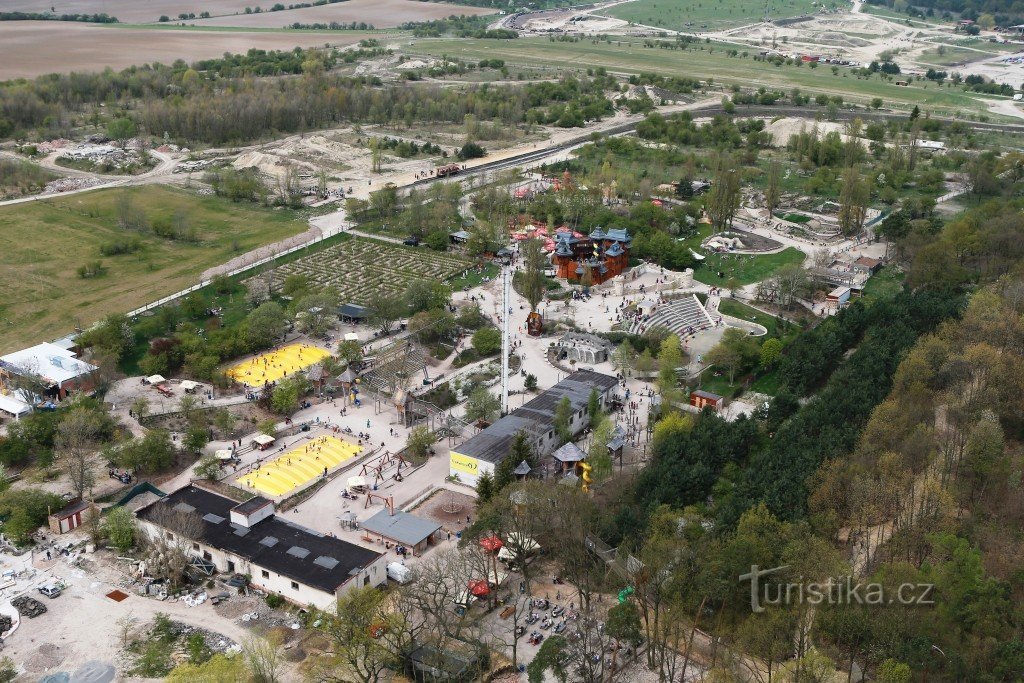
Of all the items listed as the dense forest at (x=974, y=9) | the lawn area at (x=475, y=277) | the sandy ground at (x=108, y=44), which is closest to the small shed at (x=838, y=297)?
the lawn area at (x=475, y=277)

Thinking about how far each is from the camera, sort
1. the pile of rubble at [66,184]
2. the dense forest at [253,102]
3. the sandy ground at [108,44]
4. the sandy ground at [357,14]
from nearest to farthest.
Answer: the pile of rubble at [66,184] → the dense forest at [253,102] → the sandy ground at [108,44] → the sandy ground at [357,14]

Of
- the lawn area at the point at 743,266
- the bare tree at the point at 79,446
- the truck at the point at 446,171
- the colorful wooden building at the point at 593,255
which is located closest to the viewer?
the bare tree at the point at 79,446

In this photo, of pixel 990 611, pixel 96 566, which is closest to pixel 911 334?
pixel 990 611

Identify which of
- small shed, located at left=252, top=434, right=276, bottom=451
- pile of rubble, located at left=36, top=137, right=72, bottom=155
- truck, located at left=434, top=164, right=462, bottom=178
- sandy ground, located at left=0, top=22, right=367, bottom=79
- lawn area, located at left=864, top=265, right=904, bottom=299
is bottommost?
small shed, located at left=252, top=434, right=276, bottom=451

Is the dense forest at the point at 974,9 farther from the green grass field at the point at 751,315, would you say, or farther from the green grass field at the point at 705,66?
the green grass field at the point at 751,315

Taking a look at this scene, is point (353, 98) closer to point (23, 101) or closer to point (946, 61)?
point (23, 101)

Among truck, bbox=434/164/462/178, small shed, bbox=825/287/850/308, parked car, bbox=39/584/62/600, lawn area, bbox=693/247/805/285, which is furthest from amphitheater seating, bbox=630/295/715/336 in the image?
truck, bbox=434/164/462/178

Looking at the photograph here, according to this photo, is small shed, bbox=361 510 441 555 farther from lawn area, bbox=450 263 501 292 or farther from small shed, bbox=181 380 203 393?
lawn area, bbox=450 263 501 292
